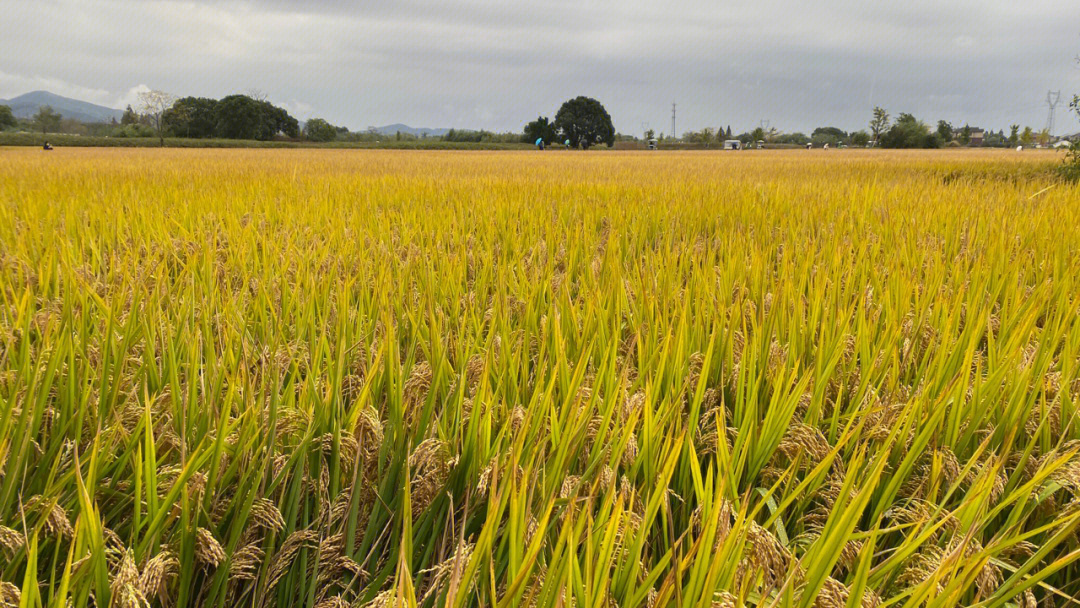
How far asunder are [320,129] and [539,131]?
84.6 feet

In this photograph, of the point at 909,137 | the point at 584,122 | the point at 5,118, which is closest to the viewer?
the point at 909,137

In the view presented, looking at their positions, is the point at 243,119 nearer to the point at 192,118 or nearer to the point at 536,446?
the point at 192,118

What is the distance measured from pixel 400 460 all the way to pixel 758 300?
1.19 metres

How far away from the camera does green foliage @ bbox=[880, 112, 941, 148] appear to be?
56812 mm

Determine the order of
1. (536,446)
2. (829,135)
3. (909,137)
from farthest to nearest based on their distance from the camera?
(829,135), (909,137), (536,446)

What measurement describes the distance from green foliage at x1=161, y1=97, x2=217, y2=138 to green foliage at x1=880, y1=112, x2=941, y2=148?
64572 millimetres

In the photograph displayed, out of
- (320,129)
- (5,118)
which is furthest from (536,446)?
(5,118)

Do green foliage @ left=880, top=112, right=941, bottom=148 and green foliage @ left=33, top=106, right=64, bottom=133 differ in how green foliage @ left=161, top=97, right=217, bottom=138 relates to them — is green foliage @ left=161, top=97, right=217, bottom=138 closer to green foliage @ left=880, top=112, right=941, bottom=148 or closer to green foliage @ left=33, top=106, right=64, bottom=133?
green foliage @ left=33, top=106, right=64, bottom=133

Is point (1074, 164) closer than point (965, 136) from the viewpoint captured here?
Yes

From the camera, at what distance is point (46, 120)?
216 feet

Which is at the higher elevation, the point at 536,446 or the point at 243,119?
the point at 243,119

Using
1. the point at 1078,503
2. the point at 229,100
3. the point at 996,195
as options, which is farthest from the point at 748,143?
the point at 1078,503

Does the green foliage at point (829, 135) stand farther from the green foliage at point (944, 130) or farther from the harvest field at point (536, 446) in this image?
the harvest field at point (536, 446)

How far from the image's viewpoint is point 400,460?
0.94 metres
